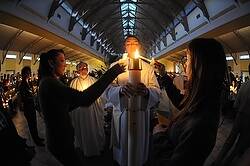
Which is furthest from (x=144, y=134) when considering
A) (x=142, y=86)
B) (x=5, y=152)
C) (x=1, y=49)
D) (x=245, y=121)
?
(x=1, y=49)

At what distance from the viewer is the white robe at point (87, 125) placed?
581cm

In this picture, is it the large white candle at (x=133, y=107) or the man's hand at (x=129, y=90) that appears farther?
the man's hand at (x=129, y=90)

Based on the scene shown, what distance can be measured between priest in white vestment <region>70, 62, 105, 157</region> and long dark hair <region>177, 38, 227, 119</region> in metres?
4.21

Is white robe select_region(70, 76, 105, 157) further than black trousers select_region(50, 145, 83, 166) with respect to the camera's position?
Yes

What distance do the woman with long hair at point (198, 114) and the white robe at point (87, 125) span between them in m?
4.11

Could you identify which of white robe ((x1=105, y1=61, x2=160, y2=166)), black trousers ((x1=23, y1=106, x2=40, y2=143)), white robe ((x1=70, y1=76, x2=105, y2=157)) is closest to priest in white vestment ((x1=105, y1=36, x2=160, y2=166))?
white robe ((x1=105, y1=61, x2=160, y2=166))

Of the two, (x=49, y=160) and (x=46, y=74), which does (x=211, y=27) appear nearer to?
(x=49, y=160)

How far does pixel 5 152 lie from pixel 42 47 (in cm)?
1607

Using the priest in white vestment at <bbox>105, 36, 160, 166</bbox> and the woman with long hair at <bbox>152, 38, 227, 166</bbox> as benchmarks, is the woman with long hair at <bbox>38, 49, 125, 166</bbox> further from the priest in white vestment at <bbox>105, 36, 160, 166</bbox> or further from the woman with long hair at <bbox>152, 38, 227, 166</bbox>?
the woman with long hair at <bbox>152, 38, 227, 166</bbox>

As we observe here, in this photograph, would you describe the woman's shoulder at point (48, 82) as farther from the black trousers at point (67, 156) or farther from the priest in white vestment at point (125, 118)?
the priest in white vestment at point (125, 118)

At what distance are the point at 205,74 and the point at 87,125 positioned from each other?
4.45 m

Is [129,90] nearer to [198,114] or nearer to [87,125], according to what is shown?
[198,114]

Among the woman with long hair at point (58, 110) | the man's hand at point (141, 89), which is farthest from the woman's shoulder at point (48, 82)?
the man's hand at point (141, 89)

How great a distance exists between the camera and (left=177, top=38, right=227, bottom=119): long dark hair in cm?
165
